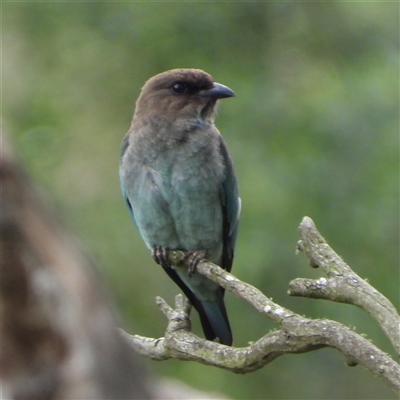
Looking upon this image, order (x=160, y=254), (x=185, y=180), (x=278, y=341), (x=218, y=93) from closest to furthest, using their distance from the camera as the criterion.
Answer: (x=278, y=341) → (x=185, y=180) → (x=160, y=254) → (x=218, y=93)

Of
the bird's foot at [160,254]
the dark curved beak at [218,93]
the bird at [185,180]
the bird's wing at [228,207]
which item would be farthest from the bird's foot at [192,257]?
the dark curved beak at [218,93]

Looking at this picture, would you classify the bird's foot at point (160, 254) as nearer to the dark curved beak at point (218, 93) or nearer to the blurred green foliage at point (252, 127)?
the dark curved beak at point (218, 93)

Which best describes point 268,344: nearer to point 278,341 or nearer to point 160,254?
point 278,341

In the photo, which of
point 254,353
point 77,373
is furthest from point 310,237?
point 77,373

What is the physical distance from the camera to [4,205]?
2.12 metres

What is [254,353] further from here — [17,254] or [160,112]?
[160,112]

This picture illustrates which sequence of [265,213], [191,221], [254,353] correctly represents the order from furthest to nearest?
[265,213] < [191,221] < [254,353]

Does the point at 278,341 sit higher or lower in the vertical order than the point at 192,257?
lower

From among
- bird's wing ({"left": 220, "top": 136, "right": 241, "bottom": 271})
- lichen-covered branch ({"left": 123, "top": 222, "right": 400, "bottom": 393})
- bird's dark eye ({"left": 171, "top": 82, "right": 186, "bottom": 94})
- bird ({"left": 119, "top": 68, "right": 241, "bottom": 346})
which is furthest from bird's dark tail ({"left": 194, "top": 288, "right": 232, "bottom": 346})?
bird's dark eye ({"left": 171, "top": 82, "right": 186, "bottom": 94})

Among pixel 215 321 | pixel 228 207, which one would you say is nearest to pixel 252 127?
pixel 228 207

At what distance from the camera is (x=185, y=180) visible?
5484 millimetres

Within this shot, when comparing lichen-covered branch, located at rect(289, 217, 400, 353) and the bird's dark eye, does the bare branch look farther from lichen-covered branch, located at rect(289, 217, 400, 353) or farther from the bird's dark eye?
the bird's dark eye

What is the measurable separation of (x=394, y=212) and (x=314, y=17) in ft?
8.10

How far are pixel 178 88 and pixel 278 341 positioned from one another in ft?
9.14
